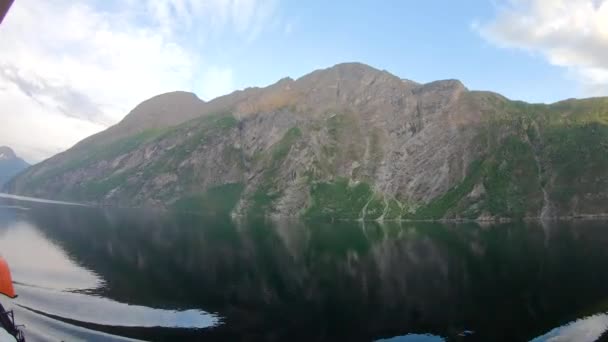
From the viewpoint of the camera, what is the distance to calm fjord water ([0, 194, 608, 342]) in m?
73.7

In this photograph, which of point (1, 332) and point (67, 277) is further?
point (67, 277)

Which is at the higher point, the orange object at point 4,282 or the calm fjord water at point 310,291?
the orange object at point 4,282

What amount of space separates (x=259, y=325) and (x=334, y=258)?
7219 centimetres

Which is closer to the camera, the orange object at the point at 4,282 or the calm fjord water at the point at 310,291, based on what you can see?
the orange object at the point at 4,282

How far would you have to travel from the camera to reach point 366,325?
253 feet

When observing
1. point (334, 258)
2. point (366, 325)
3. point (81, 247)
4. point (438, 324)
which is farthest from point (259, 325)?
point (81, 247)

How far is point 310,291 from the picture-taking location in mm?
102000

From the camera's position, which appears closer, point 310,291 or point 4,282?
point 4,282

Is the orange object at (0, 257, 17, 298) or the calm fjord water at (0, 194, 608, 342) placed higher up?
the orange object at (0, 257, 17, 298)

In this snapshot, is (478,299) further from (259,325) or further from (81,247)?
(81,247)

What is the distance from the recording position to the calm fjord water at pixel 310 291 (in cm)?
7369

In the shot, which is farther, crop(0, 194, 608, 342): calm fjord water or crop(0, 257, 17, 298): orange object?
crop(0, 194, 608, 342): calm fjord water

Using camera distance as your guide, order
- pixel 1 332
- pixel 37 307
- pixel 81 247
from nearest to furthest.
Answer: pixel 1 332 < pixel 37 307 < pixel 81 247

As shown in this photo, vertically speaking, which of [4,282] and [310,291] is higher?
[4,282]
